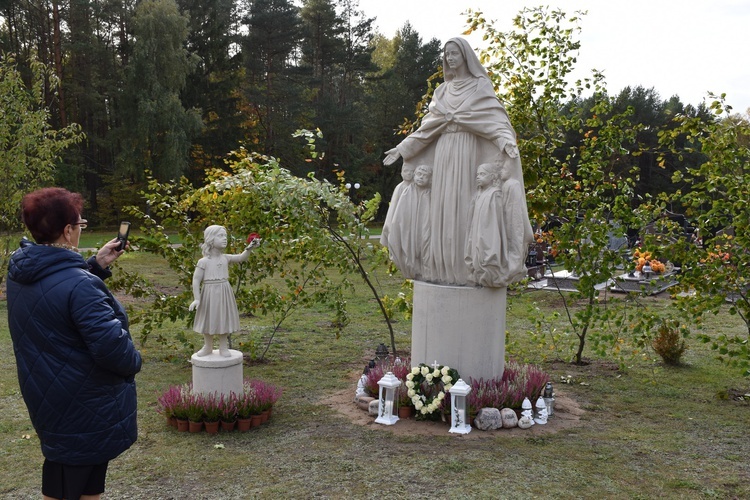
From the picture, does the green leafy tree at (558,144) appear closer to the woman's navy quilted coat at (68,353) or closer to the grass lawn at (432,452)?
the grass lawn at (432,452)

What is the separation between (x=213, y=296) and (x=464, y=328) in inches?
96.6

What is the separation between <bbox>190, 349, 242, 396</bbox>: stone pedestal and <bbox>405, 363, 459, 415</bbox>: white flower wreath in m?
1.69

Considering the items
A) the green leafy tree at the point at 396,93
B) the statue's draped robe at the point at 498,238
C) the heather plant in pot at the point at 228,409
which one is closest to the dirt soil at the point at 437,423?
the heather plant in pot at the point at 228,409

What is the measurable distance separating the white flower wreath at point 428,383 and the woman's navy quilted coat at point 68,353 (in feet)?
11.7

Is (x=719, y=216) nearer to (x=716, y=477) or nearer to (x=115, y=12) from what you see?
(x=716, y=477)

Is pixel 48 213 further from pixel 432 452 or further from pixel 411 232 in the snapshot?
pixel 411 232

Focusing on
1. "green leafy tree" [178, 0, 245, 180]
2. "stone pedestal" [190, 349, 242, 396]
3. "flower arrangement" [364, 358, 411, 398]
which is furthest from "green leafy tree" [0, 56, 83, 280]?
"green leafy tree" [178, 0, 245, 180]

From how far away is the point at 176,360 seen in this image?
8898 mm

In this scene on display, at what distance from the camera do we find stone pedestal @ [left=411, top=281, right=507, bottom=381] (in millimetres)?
6305

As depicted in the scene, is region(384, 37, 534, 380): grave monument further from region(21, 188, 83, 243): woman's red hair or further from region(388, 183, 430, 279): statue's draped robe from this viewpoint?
region(21, 188, 83, 243): woman's red hair

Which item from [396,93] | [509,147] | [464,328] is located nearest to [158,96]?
[396,93]

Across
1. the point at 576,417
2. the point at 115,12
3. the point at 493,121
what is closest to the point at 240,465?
the point at 576,417

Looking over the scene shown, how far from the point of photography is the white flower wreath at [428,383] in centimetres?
→ 615

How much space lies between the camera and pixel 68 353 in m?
3.00
